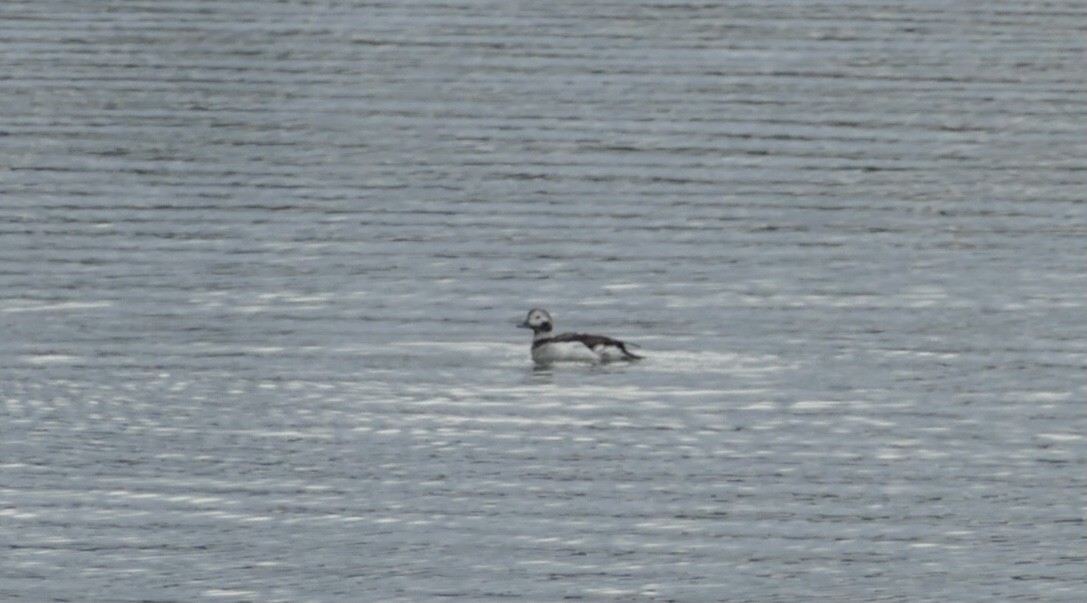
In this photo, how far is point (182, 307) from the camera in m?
32.3

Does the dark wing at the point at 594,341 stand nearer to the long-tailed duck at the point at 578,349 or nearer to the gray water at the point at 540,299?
the long-tailed duck at the point at 578,349

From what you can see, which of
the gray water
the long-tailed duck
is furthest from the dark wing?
the gray water

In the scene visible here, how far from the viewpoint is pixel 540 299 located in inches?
1305

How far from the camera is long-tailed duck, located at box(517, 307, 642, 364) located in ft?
96.7

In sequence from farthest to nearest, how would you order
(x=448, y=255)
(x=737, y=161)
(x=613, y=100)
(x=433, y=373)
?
(x=613, y=100)
(x=737, y=161)
(x=448, y=255)
(x=433, y=373)

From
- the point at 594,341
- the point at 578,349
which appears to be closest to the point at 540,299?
the point at 594,341

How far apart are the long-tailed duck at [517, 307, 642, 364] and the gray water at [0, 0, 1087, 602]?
0.57ft

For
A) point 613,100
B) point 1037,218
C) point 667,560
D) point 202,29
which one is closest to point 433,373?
point 667,560

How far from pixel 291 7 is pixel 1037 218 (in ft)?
60.1

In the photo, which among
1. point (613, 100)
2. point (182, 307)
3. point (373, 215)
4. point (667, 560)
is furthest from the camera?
point (613, 100)

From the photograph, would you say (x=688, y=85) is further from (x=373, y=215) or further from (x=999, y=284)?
(x=999, y=284)

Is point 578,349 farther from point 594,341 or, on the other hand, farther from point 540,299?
point 540,299

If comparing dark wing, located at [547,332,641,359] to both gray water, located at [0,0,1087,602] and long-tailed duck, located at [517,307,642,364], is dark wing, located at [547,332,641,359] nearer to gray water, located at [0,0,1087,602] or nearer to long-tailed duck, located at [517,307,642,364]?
long-tailed duck, located at [517,307,642,364]

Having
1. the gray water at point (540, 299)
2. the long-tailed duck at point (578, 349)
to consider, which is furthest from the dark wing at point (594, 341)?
the gray water at point (540, 299)
